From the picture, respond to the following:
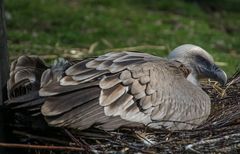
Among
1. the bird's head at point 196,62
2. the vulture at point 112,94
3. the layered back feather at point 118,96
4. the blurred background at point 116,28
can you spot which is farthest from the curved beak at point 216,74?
the blurred background at point 116,28

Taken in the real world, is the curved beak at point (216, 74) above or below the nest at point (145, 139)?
above

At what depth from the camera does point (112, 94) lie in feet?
22.1

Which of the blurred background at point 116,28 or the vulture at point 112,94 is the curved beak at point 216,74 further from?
the blurred background at point 116,28

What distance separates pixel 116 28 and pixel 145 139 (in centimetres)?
834

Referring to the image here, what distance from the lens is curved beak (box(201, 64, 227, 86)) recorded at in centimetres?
771

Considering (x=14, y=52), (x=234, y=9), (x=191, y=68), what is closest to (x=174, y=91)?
(x=191, y=68)

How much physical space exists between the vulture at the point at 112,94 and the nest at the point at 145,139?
0.09 meters

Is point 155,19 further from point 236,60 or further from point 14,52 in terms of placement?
point 14,52

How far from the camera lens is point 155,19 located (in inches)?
631

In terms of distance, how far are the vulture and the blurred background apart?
4.66 meters

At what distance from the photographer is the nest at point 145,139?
648cm

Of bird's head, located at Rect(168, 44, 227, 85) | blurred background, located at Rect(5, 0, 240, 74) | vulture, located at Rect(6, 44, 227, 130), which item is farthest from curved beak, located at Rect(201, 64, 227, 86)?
blurred background, located at Rect(5, 0, 240, 74)

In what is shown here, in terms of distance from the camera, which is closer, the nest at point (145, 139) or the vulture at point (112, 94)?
the nest at point (145, 139)

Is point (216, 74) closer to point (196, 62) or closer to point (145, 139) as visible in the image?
point (196, 62)
